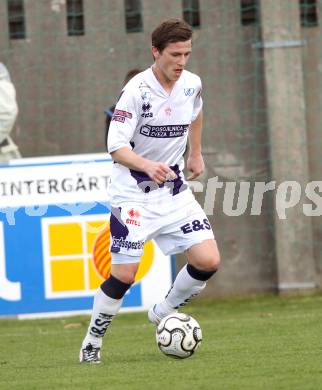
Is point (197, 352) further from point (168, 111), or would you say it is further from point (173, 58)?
point (173, 58)

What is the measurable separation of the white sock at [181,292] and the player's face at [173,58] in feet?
3.83

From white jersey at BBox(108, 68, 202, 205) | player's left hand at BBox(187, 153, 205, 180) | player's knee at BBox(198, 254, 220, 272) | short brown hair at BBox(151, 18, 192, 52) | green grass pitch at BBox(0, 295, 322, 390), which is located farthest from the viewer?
player's left hand at BBox(187, 153, 205, 180)

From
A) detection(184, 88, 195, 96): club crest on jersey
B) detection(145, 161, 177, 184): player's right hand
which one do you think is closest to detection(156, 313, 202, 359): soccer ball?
detection(145, 161, 177, 184): player's right hand

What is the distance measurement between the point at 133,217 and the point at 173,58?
3.06 ft

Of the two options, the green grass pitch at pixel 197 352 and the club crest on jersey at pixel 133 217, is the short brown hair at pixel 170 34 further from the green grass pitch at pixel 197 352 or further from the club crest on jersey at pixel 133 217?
the green grass pitch at pixel 197 352

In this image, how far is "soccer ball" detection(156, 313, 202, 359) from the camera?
6676 millimetres

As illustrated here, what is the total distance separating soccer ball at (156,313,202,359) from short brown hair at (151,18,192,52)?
1.55 meters

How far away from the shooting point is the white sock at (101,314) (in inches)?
268

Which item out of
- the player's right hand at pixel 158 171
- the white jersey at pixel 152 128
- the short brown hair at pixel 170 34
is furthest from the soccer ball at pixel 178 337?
the short brown hair at pixel 170 34

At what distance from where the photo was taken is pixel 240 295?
1123 centimetres

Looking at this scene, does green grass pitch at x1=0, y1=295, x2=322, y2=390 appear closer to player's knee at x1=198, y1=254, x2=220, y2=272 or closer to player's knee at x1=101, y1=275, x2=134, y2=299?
player's knee at x1=101, y1=275, x2=134, y2=299

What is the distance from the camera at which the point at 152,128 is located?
6863 millimetres

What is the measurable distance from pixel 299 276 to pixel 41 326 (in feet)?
8.34

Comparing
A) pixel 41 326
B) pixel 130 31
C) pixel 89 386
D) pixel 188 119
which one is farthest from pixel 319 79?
pixel 89 386
